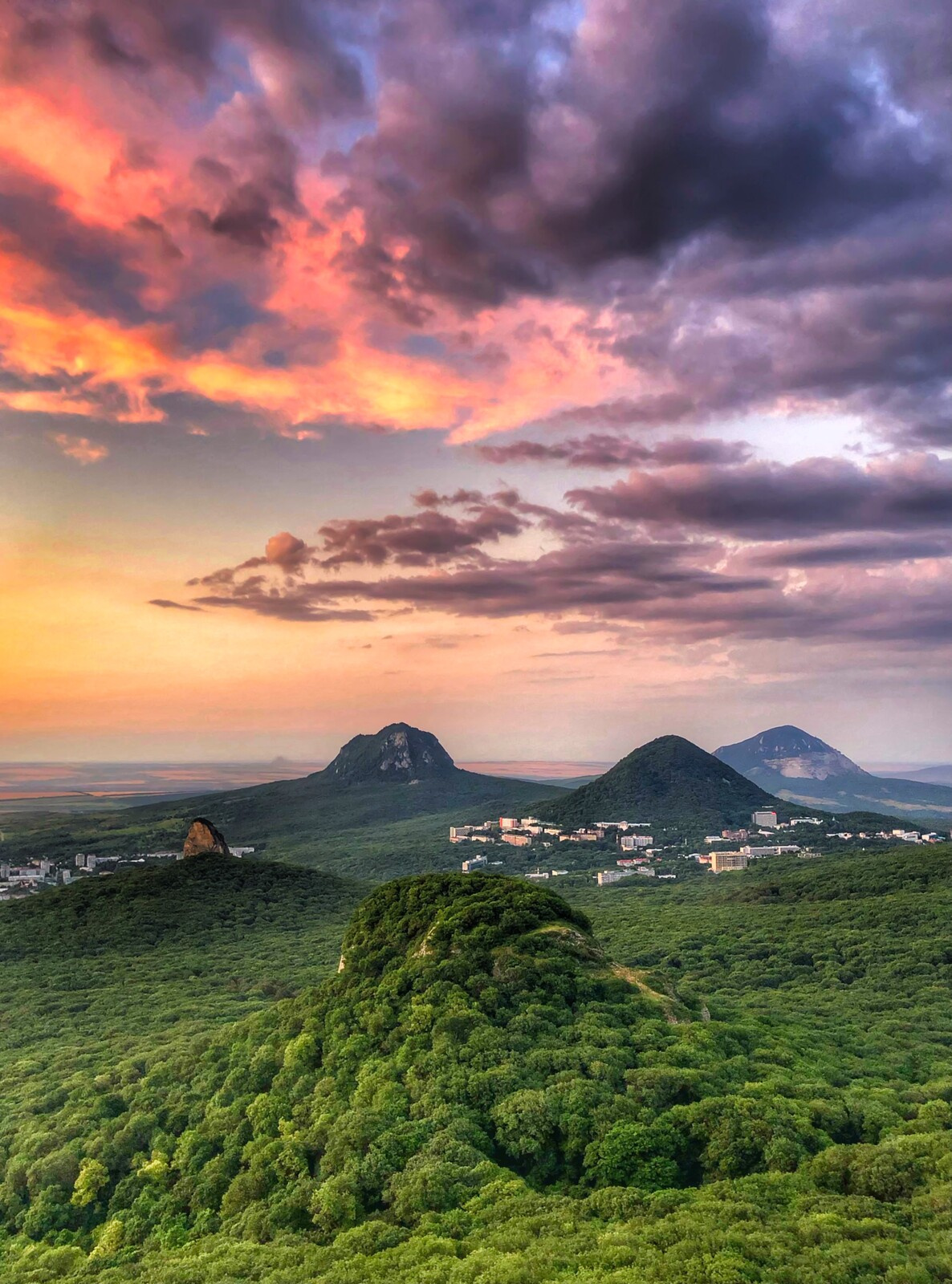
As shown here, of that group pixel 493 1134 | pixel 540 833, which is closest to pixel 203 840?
pixel 540 833

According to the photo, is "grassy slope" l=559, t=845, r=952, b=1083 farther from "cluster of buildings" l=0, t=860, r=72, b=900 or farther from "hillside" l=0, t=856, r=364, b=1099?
"cluster of buildings" l=0, t=860, r=72, b=900

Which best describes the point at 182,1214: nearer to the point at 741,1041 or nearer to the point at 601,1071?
the point at 601,1071

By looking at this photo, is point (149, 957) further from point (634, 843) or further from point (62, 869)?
point (634, 843)

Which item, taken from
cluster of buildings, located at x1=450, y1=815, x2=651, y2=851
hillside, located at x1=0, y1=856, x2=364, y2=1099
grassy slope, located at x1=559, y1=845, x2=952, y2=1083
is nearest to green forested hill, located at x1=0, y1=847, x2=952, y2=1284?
grassy slope, located at x1=559, y1=845, x2=952, y2=1083

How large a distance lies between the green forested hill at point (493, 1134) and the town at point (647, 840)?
309 ft

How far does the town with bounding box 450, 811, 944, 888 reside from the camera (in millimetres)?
140000

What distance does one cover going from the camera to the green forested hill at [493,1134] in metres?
21.8

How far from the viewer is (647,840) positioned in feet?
540

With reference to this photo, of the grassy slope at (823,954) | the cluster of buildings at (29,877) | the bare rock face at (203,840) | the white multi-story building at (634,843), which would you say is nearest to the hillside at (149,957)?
the bare rock face at (203,840)

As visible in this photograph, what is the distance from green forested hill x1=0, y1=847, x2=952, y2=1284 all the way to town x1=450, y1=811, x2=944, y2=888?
94.1 meters

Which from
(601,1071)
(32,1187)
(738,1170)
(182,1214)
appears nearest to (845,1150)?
(738,1170)

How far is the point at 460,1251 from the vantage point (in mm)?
22406

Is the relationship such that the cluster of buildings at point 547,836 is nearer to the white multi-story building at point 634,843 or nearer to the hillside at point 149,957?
the white multi-story building at point 634,843

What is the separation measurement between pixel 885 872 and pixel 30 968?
9145cm
